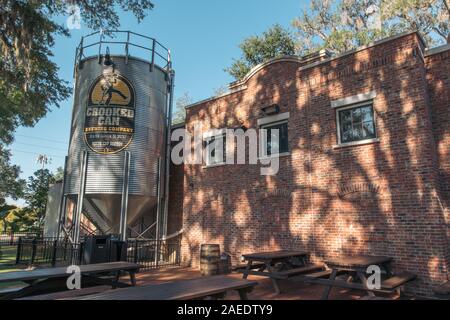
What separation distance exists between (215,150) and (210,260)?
475 cm

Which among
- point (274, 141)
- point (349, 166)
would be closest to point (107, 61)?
point (274, 141)

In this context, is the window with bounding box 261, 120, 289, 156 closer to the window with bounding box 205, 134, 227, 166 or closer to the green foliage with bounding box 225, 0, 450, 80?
the window with bounding box 205, 134, 227, 166

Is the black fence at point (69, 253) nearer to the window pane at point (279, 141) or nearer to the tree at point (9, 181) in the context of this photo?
the window pane at point (279, 141)

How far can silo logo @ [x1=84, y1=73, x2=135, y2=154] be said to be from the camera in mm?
12156

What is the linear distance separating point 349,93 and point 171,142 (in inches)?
333

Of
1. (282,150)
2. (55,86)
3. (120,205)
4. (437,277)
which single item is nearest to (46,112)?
(55,86)

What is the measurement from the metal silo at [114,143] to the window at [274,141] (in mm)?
4724

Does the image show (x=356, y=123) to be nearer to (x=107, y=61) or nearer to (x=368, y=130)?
(x=368, y=130)

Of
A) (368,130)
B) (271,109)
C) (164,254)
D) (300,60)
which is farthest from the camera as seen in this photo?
(164,254)

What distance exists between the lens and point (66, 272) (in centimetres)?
584

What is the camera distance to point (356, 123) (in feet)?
30.7

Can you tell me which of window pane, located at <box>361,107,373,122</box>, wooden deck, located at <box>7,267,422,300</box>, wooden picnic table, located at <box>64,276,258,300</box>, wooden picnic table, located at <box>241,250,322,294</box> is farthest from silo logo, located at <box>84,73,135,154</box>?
wooden picnic table, located at <box>64,276,258,300</box>

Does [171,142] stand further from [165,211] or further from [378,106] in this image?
[378,106]

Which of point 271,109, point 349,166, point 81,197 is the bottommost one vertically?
point 81,197
